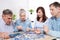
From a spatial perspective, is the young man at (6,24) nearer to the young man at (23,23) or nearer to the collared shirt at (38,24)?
the young man at (23,23)

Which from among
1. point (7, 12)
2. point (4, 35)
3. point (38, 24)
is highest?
point (7, 12)

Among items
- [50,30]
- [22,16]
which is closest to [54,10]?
[50,30]

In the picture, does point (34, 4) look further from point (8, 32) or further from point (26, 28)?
point (8, 32)

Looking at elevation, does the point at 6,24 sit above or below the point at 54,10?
below

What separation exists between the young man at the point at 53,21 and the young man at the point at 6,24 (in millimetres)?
387

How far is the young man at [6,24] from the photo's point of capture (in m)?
1.55

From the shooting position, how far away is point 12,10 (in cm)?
156

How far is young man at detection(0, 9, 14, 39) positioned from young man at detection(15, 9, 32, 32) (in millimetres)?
72

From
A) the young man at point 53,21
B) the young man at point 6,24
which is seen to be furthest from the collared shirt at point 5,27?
the young man at point 53,21

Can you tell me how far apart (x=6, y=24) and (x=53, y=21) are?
52 cm

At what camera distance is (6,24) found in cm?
157

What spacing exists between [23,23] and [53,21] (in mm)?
330

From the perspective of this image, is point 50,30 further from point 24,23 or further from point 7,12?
point 7,12

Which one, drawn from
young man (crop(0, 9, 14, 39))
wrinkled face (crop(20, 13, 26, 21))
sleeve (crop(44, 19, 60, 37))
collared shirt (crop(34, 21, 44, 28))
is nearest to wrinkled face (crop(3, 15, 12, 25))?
young man (crop(0, 9, 14, 39))
